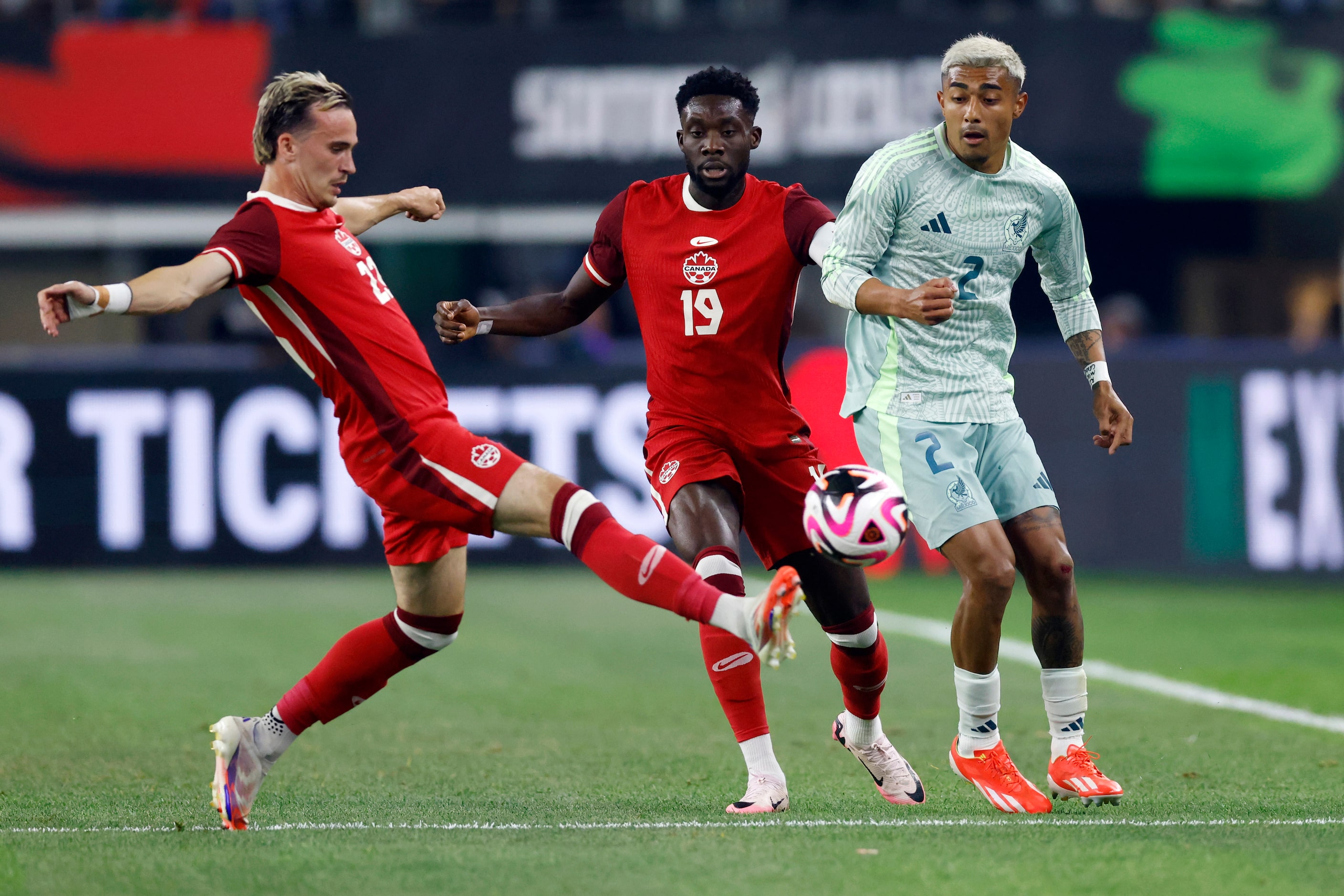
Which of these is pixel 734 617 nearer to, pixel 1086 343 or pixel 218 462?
pixel 1086 343

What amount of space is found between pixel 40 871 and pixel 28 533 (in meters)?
10.4

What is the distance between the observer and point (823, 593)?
20.0 feet

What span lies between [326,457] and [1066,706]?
30.9ft

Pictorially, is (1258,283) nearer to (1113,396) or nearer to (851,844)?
(1113,396)

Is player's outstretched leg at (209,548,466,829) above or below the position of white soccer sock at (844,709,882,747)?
above

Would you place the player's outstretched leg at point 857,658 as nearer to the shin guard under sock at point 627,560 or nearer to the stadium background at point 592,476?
the stadium background at point 592,476

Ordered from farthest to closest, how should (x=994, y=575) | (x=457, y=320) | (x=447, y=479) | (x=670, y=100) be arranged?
(x=670, y=100)
(x=457, y=320)
(x=994, y=575)
(x=447, y=479)

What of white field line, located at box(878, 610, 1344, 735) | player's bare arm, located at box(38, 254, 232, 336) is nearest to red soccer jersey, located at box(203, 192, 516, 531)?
player's bare arm, located at box(38, 254, 232, 336)

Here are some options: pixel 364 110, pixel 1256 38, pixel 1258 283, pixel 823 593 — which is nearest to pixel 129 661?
pixel 823 593

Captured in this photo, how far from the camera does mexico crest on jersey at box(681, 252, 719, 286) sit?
19.7ft

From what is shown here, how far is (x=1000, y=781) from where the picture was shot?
5.74m

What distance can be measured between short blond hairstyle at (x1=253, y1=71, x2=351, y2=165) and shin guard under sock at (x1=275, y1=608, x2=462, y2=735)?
153cm

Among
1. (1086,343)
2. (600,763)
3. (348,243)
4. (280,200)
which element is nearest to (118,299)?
(280,200)

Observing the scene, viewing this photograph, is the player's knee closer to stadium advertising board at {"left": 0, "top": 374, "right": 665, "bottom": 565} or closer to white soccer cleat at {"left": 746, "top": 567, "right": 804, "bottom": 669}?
white soccer cleat at {"left": 746, "top": 567, "right": 804, "bottom": 669}
